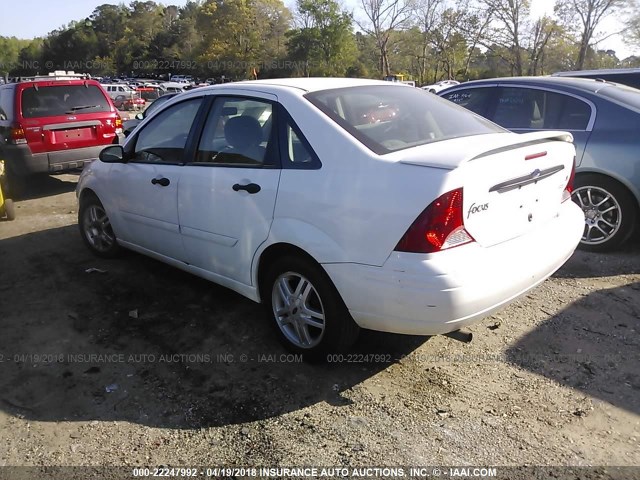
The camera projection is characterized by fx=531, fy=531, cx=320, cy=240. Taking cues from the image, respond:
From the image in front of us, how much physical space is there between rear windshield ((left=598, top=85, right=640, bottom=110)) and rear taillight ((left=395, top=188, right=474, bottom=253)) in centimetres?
341

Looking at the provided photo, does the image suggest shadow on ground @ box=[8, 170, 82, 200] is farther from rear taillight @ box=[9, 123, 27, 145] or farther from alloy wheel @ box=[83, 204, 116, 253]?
alloy wheel @ box=[83, 204, 116, 253]

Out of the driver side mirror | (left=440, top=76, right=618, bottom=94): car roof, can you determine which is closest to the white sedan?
the driver side mirror

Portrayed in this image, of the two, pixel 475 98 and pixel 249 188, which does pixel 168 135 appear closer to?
pixel 249 188

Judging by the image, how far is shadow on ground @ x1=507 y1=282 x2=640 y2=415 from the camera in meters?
3.05

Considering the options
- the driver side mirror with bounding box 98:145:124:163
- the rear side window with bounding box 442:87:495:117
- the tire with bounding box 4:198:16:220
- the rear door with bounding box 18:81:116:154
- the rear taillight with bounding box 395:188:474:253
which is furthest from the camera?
the rear door with bounding box 18:81:116:154

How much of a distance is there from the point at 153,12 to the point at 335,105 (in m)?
113

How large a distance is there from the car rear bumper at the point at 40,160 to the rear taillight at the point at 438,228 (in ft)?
24.6

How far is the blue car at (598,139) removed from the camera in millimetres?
4895

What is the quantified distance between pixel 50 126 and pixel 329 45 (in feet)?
196

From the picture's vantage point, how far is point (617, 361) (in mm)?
3283

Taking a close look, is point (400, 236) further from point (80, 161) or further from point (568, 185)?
point (80, 161)

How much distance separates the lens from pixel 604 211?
5.08m

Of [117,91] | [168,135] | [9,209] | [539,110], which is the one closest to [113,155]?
[168,135]

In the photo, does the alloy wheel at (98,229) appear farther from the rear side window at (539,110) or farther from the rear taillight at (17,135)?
the rear side window at (539,110)
